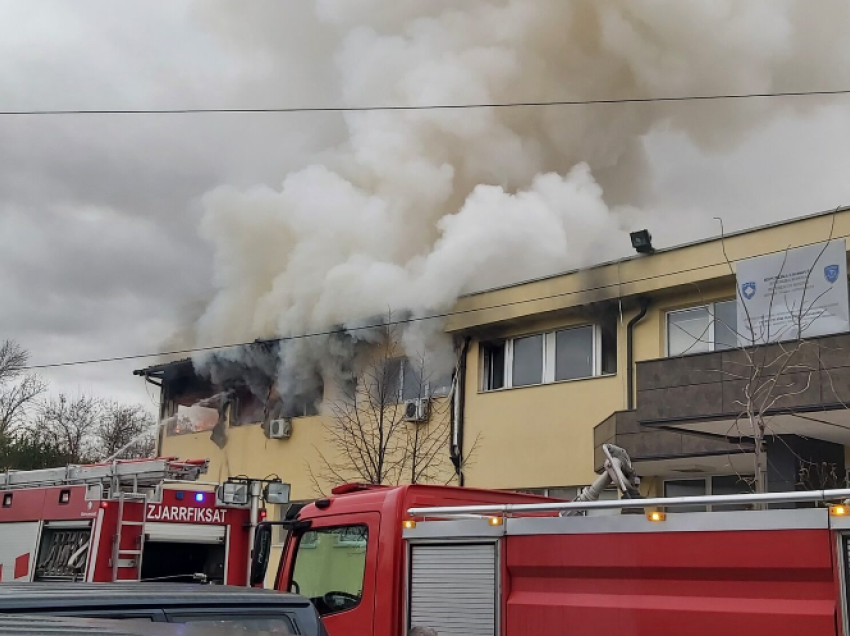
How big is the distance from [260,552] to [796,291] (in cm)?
807

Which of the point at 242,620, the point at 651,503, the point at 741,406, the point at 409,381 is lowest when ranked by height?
the point at 242,620

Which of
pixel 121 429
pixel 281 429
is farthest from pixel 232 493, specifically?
pixel 121 429

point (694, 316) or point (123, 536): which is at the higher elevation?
point (694, 316)

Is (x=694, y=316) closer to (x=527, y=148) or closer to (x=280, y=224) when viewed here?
(x=527, y=148)

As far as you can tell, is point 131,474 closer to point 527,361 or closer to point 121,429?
point 527,361

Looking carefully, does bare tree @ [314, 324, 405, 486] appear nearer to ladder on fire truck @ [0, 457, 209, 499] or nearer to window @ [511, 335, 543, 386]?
window @ [511, 335, 543, 386]

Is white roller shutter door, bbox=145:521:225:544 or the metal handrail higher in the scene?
the metal handrail

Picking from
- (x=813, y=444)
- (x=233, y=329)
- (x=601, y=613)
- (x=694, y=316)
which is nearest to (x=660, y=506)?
(x=601, y=613)

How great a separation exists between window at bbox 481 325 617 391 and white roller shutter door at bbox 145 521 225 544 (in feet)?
23.2

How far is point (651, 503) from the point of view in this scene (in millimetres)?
4441

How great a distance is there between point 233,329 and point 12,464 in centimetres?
630

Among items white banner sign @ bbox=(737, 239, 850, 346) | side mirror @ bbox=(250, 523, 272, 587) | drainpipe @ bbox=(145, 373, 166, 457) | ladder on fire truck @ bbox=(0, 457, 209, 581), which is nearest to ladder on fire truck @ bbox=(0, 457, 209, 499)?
ladder on fire truck @ bbox=(0, 457, 209, 581)

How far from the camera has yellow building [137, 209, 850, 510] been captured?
A: 10.2 metres

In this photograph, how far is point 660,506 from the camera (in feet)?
14.9
